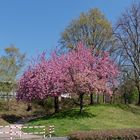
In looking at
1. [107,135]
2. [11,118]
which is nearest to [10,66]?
[11,118]

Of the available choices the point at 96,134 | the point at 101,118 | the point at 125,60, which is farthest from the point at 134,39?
the point at 96,134

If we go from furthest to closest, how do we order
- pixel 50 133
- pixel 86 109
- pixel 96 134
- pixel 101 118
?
pixel 86 109 < pixel 101 118 < pixel 50 133 < pixel 96 134

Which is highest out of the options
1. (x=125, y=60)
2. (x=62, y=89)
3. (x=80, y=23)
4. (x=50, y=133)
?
(x=80, y=23)

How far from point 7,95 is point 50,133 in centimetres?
2792

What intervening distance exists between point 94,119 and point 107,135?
17077 mm

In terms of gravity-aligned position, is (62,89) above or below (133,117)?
above

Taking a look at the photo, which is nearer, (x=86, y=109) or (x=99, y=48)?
(x=86, y=109)

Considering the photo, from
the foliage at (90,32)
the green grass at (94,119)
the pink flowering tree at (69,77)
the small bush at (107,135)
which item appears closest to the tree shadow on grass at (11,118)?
the pink flowering tree at (69,77)

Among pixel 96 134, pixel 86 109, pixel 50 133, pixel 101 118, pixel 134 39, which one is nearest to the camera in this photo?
pixel 96 134

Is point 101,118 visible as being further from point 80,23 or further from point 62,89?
point 80,23

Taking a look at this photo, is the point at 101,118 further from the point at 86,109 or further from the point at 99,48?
the point at 99,48

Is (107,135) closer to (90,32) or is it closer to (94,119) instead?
(94,119)

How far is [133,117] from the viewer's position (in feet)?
146

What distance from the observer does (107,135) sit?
22188mm
